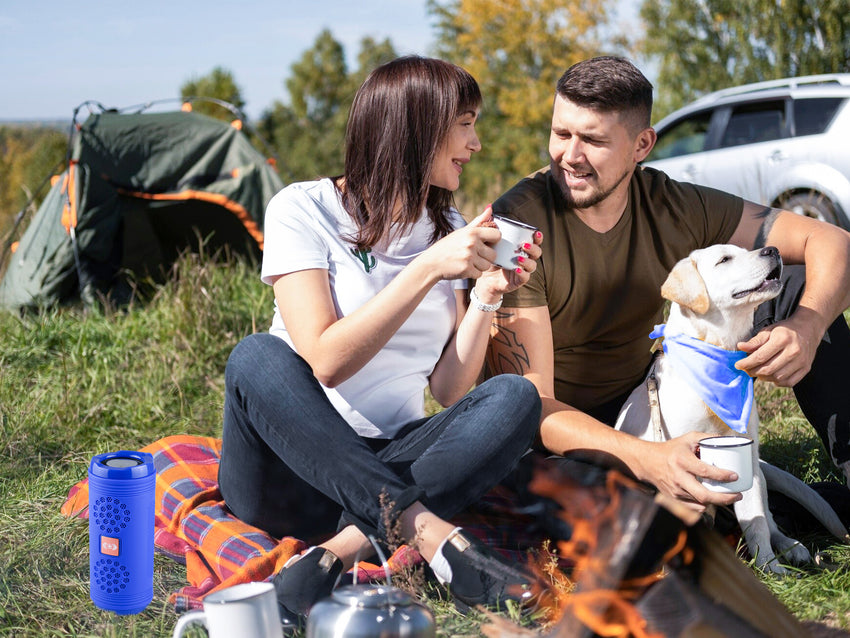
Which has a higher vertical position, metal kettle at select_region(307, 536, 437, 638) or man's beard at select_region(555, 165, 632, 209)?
man's beard at select_region(555, 165, 632, 209)

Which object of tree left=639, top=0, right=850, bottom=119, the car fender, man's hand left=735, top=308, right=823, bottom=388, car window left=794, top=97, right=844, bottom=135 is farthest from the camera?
tree left=639, top=0, right=850, bottom=119

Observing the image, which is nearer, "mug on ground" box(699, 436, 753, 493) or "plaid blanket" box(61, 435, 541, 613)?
"mug on ground" box(699, 436, 753, 493)

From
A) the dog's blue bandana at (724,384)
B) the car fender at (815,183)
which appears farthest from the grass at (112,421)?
the car fender at (815,183)

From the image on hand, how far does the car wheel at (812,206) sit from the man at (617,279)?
13.7 feet

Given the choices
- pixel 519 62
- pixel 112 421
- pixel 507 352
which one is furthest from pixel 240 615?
pixel 519 62

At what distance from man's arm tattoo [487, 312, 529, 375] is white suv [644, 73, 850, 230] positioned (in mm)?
4487

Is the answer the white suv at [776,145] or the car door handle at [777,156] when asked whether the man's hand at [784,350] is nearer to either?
the white suv at [776,145]

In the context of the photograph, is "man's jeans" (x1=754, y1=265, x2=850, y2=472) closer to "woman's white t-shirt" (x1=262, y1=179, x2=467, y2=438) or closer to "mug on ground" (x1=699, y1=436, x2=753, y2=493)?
"mug on ground" (x1=699, y1=436, x2=753, y2=493)

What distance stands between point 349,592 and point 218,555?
112 centimetres

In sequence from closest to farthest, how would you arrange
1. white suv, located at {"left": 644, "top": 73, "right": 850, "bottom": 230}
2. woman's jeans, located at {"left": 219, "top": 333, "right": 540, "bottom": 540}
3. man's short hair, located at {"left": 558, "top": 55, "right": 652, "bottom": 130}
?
woman's jeans, located at {"left": 219, "top": 333, "right": 540, "bottom": 540}, man's short hair, located at {"left": 558, "top": 55, "right": 652, "bottom": 130}, white suv, located at {"left": 644, "top": 73, "right": 850, "bottom": 230}

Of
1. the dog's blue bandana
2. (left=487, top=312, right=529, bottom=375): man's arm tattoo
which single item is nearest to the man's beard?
(left=487, top=312, right=529, bottom=375): man's arm tattoo

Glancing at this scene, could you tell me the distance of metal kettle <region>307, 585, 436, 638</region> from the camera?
1.64 m

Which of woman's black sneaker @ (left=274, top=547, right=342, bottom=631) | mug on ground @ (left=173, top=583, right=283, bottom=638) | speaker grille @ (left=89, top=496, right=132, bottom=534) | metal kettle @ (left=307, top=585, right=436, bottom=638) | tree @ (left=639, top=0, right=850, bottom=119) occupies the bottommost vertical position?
woman's black sneaker @ (left=274, top=547, right=342, bottom=631)

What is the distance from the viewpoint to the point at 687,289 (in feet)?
9.07
